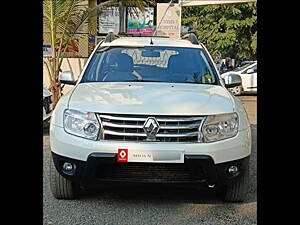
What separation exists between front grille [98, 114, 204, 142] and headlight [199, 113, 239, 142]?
8 cm

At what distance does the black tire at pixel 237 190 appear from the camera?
4.30 meters

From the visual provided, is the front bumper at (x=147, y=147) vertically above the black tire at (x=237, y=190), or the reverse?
the front bumper at (x=147, y=147)

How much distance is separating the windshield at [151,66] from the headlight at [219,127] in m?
1.10

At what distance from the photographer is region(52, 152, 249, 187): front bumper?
392cm

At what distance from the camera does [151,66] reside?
17.4 ft

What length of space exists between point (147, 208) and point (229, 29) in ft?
65.6

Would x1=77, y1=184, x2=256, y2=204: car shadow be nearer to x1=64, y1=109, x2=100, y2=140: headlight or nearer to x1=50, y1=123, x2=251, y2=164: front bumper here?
x1=50, y1=123, x2=251, y2=164: front bumper

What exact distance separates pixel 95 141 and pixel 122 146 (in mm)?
250

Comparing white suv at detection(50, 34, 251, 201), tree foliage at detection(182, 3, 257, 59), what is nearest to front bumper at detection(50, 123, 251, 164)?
white suv at detection(50, 34, 251, 201)

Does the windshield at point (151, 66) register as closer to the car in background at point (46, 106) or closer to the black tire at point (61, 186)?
the black tire at point (61, 186)

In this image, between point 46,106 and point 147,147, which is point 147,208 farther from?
point 46,106

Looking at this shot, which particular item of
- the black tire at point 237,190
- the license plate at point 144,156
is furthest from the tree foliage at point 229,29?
the license plate at point 144,156
